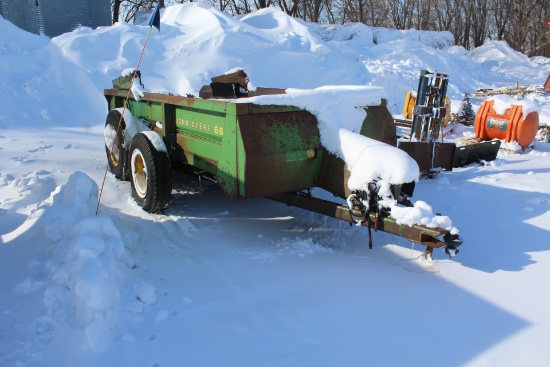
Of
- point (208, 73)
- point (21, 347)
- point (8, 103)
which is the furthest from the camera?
point (208, 73)

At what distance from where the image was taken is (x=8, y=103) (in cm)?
936

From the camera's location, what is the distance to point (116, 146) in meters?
5.92

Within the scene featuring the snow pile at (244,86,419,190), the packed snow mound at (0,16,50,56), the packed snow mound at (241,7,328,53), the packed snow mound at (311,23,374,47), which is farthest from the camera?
the packed snow mound at (311,23,374,47)

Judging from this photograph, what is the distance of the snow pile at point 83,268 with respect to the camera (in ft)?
8.82

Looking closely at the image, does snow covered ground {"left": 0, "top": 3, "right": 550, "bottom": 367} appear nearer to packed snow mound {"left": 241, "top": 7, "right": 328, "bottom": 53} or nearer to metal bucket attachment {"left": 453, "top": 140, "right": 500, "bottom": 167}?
metal bucket attachment {"left": 453, "top": 140, "right": 500, "bottom": 167}

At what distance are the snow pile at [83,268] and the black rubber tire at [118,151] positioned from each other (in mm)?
1521

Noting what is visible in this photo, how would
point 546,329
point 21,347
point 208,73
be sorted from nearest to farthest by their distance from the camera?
1. point 21,347
2. point 546,329
3. point 208,73

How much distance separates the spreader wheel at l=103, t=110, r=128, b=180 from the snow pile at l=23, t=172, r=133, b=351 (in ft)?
5.01

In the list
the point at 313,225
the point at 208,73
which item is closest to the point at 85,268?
the point at 313,225

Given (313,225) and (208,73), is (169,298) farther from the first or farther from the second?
(208,73)

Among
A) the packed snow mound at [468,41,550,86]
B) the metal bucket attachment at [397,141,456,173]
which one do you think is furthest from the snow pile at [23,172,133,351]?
the packed snow mound at [468,41,550,86]

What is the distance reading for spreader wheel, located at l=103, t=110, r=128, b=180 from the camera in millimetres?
5578

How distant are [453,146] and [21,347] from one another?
19.2 ft

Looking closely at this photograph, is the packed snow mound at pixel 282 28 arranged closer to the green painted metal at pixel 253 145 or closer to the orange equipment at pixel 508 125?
the orange equipment at pixel 508 125
